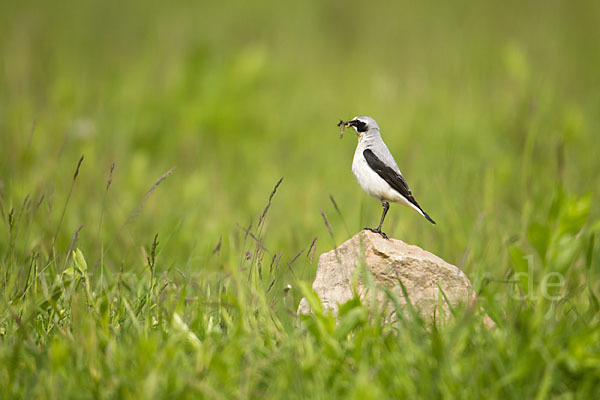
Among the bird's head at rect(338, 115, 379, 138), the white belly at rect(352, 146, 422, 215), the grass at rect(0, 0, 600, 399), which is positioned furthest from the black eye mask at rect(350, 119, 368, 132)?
the grass at rect(0, 0, 600, 399)

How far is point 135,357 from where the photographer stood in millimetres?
2537

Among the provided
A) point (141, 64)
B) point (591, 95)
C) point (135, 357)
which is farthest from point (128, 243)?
point (591, 95)

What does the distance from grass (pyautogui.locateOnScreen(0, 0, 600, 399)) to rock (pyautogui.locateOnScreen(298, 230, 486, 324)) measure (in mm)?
253

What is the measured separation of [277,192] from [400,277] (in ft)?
14.1

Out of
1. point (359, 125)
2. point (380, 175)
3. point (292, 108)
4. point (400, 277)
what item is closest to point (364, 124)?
point (359, 125)

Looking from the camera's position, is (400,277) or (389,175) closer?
(400,277)

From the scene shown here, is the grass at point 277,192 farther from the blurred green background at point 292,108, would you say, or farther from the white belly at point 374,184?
the white belly at point 374,184

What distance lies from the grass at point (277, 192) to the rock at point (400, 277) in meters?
0.25

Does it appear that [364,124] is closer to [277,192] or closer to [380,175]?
[380,175]

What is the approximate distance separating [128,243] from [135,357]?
3.59 meters

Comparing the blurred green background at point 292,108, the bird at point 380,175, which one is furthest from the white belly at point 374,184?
the blurred green background at point 292,108

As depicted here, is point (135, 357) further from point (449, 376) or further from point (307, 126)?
point (307, 126)

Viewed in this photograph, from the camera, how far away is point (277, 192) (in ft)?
24.8

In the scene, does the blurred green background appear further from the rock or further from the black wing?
the rock
